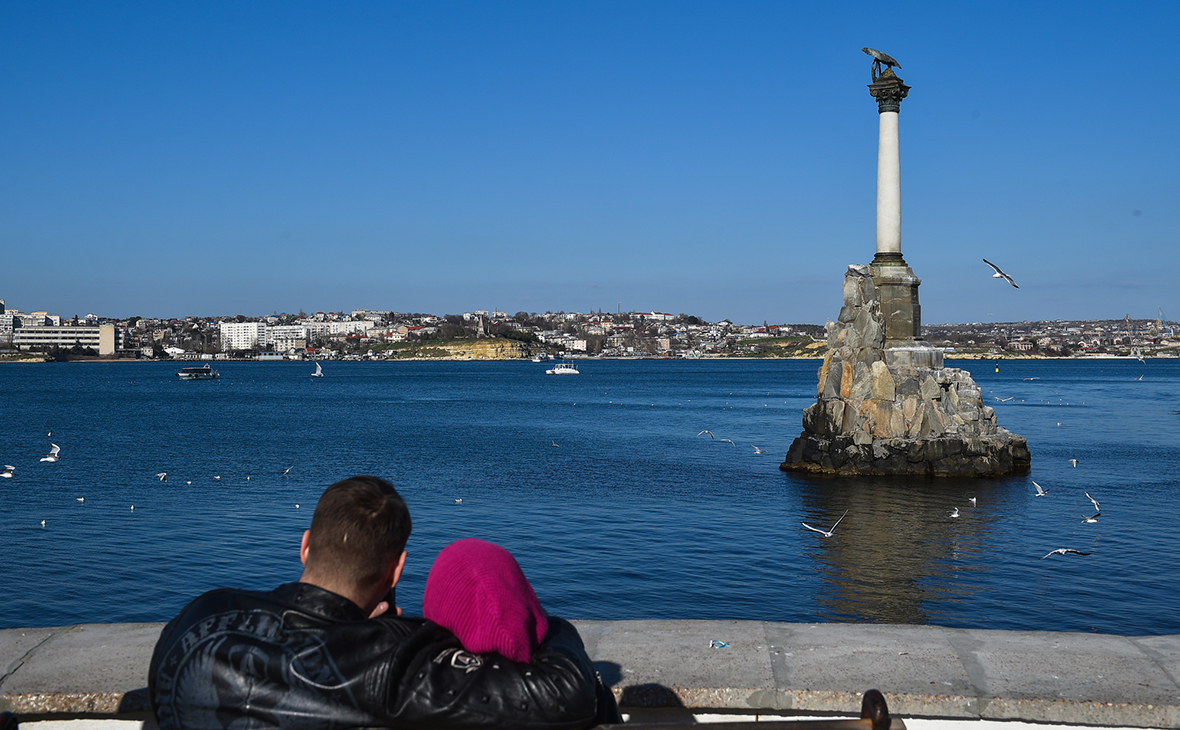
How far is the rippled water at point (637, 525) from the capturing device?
13.0 meters

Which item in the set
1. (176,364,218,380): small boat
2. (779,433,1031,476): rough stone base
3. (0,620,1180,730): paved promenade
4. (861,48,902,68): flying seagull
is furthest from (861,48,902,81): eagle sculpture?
(176,364,218,380): small boat

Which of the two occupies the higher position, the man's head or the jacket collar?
the man's head

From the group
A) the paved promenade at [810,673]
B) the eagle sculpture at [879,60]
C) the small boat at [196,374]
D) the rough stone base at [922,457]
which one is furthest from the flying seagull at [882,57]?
the small boat at [196,374]

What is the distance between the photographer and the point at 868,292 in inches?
1016

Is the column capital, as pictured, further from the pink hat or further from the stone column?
the pink hat

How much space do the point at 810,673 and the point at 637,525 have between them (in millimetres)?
15258

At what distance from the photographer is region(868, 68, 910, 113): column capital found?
89.1 ft

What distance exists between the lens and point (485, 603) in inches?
97.7

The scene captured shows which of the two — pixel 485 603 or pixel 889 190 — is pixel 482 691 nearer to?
pixel 485 603

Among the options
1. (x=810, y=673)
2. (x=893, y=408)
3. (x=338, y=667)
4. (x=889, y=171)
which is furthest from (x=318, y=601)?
(x=889, y=171)

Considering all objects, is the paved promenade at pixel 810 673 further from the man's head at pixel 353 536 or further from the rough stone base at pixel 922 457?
the rough stone base at pixel 922 457

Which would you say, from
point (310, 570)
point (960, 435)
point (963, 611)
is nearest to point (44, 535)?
point (963, 611)

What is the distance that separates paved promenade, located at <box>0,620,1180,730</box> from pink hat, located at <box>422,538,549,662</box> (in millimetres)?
1303

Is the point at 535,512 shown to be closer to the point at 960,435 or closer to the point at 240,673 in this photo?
the point at 960,435
